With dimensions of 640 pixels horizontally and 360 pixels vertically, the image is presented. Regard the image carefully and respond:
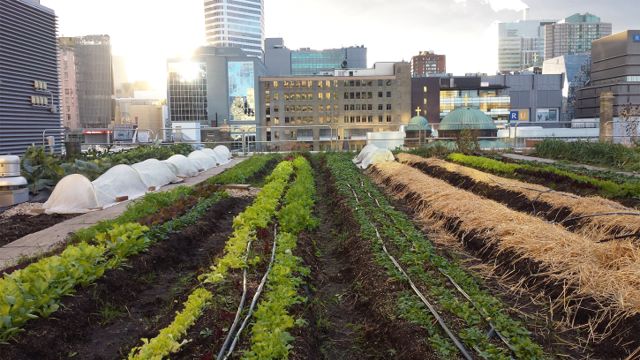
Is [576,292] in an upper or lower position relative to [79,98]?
lower

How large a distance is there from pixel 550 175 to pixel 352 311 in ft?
37.9

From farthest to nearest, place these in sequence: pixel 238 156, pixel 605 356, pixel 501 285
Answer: pixel 238 156 < pixel 501 285 < pixel 605 356

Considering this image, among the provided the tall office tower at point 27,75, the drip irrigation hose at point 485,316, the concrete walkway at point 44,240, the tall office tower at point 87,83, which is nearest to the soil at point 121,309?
the concrete walkway at point 44,240

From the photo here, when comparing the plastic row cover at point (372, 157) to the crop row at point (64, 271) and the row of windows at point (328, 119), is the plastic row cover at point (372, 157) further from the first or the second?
the row of windows at point (328, 119)

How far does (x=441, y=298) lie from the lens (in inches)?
259

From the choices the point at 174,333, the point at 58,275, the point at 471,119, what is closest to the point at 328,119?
the point at 471,119

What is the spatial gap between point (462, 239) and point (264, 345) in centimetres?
649

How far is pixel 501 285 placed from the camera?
771cm

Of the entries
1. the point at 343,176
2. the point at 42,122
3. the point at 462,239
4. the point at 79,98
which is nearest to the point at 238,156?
the point at 42,122

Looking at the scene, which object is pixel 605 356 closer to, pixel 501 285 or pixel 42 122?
pixel 501 285

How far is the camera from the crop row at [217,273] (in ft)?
15.6

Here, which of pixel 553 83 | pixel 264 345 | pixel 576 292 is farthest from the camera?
pixel 553 83

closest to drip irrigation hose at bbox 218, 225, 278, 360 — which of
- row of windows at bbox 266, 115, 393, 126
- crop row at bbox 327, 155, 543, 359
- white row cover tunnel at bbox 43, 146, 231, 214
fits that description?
crop row at bbox 327, 155, 543, 359

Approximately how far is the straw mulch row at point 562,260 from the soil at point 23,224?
9534 millimetres
